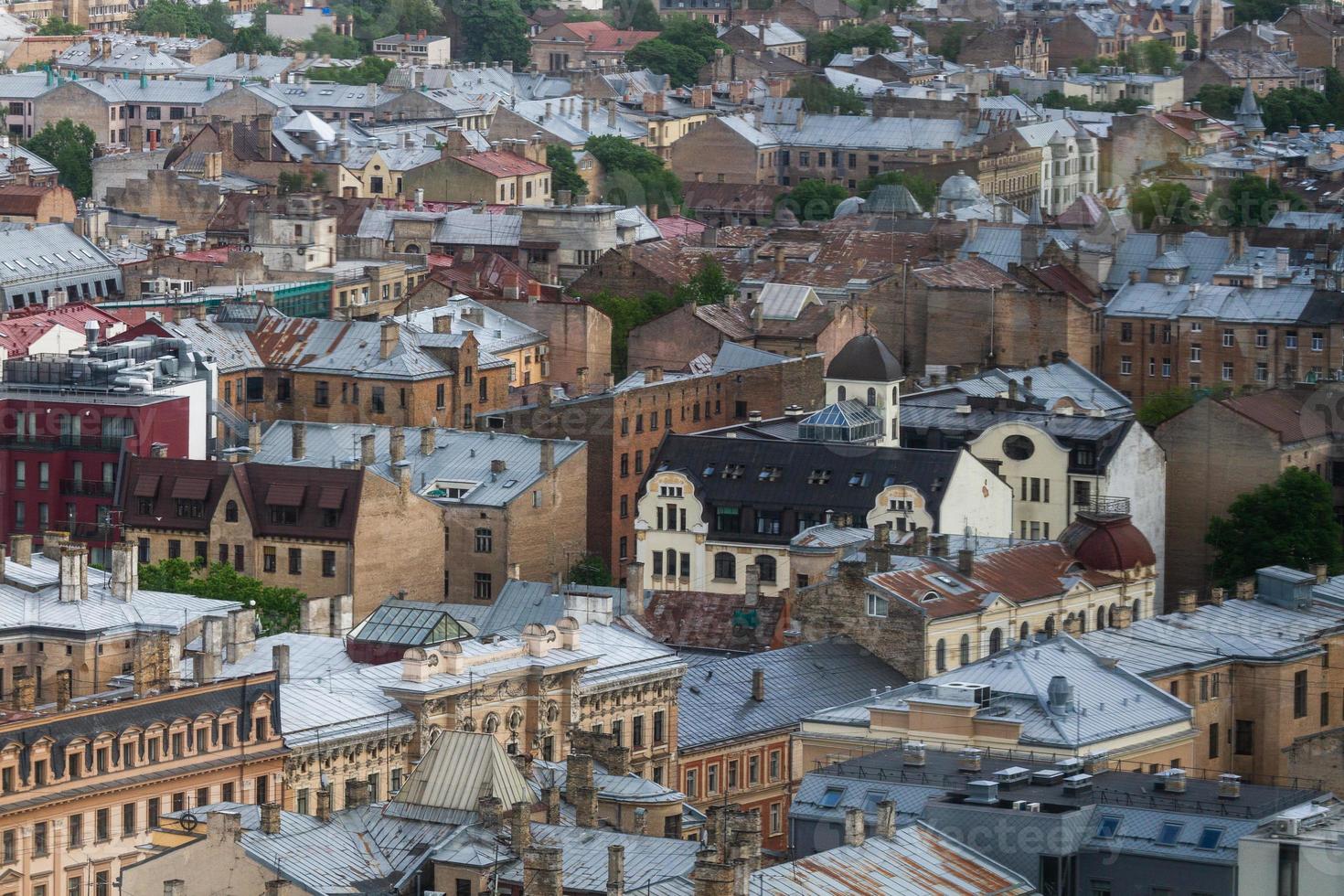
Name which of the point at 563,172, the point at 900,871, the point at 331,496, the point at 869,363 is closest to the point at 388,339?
the point at 869,363

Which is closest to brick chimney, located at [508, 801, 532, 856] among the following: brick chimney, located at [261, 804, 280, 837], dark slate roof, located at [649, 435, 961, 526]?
brick chimney, located at [261, 804, 280, 837]

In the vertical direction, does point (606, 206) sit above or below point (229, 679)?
above

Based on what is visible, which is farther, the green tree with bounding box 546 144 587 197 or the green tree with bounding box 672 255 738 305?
the green tree with bounding box 546 144 587 197

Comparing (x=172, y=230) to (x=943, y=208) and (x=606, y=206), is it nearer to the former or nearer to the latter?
(x=606, y=206)

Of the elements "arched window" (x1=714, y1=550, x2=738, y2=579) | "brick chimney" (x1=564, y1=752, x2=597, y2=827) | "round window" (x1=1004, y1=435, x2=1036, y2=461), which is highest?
"round window" (x1=1004, y1=435, x2=1036, y2=461)

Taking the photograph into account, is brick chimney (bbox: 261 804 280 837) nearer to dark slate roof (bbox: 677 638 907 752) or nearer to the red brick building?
dark slate roof (bbox: 677 638 907 752)

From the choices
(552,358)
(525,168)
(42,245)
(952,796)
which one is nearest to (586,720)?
(952,796)

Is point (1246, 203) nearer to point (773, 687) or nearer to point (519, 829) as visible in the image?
point (773, 687)
